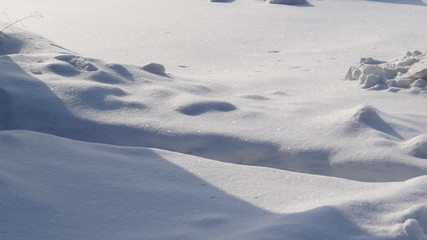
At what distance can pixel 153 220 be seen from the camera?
7.55 feet

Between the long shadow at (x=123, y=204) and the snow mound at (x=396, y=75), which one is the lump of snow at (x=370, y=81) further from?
the long shadow at (x=123, y=204)

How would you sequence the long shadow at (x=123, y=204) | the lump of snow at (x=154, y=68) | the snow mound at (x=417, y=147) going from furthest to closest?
1. the lump of snow at (x=154, y=68)
2. the snow mound at (x=417, y=147)
3. the long shadow at (x=123, y=204)

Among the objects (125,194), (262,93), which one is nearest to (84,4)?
(262,93)

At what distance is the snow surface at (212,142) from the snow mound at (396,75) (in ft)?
0.04

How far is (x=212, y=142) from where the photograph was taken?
3180 mm

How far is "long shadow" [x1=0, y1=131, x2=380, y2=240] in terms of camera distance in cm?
219

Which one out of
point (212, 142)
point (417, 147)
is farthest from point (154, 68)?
point (417, 147)

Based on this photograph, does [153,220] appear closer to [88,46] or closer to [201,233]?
[201,233]

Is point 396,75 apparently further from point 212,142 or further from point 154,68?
point 212,142

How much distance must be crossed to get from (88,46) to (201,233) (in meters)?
3.89

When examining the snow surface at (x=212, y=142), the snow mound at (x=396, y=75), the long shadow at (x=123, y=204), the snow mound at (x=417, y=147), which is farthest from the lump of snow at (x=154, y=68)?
the snow mound at (x=417, y=147)

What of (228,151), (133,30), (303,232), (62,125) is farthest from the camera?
(133,30)

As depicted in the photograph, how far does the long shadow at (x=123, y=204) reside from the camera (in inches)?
86.0

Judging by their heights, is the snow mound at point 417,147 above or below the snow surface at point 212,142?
above
